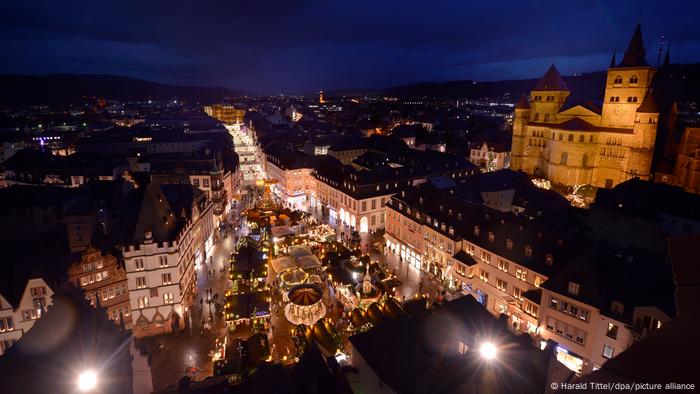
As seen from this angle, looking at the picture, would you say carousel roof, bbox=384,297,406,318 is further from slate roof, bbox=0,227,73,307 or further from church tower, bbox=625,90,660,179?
church tower, bbox=625,90,660,179

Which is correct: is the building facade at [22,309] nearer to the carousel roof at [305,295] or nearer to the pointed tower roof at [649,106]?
the carousel roof at [305,295]

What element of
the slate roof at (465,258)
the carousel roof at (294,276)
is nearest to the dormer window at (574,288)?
the slate roof at (465,258)

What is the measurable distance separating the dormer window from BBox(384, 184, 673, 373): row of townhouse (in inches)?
3.0

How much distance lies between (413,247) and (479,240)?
455 inches

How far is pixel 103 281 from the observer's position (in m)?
35.5

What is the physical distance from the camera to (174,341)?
36.4m

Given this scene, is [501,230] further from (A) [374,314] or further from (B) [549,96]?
(B) [549,96]

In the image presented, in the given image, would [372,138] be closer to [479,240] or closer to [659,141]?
[659,141]

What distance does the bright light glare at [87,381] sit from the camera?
19000 mm

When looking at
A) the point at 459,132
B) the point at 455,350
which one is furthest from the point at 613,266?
the point at 459,132

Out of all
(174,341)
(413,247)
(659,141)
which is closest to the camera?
(174,341)

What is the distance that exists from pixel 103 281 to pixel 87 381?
19.0 meters

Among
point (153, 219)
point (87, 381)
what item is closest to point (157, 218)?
point (153, 219)

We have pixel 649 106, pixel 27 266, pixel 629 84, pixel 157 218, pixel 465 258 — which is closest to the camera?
pixel 27 266
